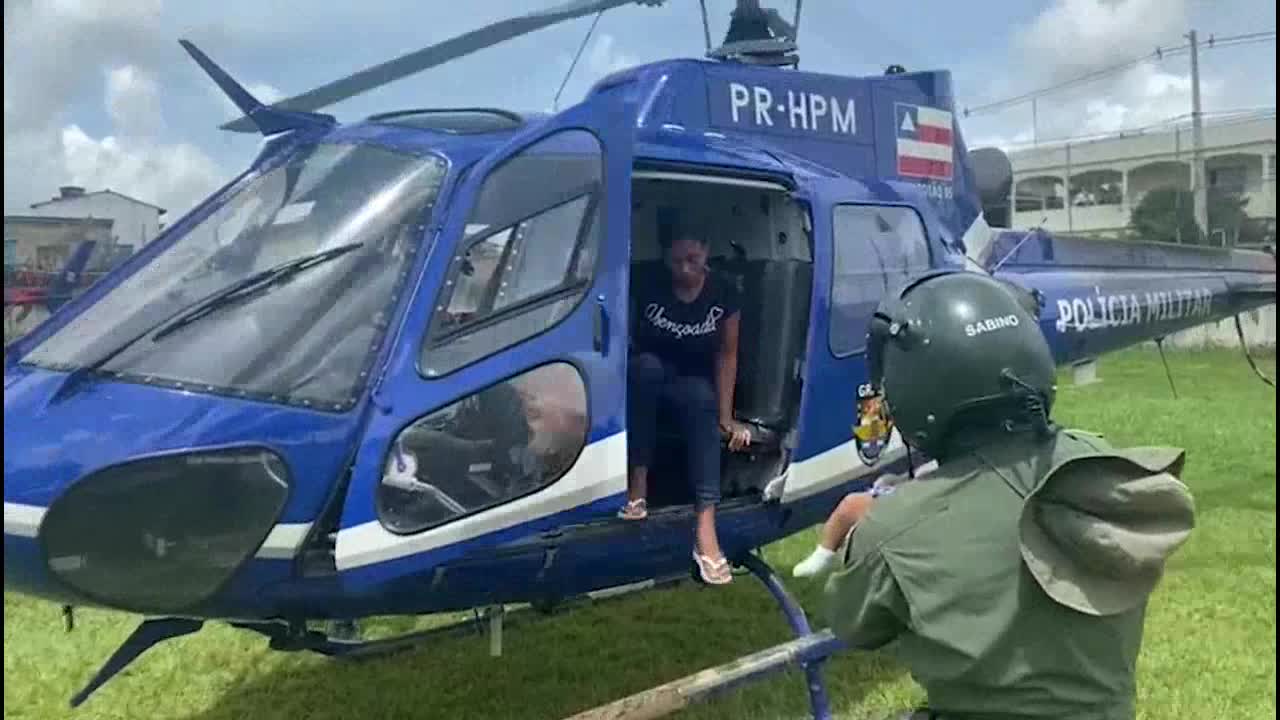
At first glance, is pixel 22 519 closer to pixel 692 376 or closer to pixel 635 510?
pixel 635 510

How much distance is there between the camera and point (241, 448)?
338cm

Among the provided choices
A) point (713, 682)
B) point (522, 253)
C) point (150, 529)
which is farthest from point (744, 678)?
point (150, 529)

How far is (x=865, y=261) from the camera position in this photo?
5.20m

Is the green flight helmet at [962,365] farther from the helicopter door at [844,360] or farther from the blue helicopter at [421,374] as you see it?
the helicopter door at [844,360]

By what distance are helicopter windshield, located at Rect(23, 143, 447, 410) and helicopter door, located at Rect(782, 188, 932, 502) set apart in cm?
173

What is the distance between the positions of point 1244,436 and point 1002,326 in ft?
38.1

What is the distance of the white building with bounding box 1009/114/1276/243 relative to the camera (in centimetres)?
4634

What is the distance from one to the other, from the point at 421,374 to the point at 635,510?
1.03 m

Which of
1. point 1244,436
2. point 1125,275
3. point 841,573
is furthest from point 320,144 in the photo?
point 1244,436

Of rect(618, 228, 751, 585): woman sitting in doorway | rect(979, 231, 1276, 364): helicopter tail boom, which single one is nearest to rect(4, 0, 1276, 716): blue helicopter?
rect(618, 228, 751, 585): woman sitting in doorway

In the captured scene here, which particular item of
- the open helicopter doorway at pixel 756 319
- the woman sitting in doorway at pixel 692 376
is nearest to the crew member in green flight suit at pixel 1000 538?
the woman sitting in doorway at pixel 692 376

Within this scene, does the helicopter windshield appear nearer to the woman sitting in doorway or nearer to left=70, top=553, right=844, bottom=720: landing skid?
left=70, top=553, right=844, bottom=720: landing skid

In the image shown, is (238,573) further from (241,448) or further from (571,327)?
(571,327)

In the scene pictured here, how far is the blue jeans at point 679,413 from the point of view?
15.2 feet
